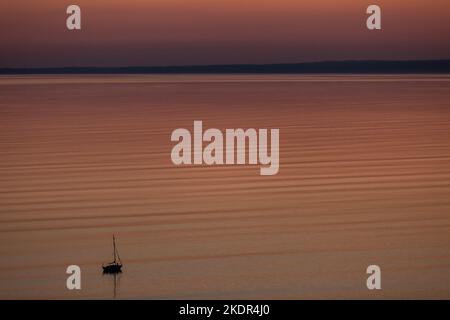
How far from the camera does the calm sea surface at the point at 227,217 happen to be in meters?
7.97

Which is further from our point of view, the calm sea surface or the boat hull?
the boat hull

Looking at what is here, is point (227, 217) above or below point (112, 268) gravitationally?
above

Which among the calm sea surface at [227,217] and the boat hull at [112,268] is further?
the boat hull at [112,268]

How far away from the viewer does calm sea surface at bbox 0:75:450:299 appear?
26.2ft

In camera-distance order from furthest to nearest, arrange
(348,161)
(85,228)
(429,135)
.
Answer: (429,135) < (348,161) < (85,228)

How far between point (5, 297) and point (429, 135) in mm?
13899

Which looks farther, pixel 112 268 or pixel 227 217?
pixel 227 217

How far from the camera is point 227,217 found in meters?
10.7

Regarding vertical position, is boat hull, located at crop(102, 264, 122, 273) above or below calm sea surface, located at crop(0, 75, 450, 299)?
below

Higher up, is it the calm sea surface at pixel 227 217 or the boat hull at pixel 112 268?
the calm sea surface at pixel 227 217

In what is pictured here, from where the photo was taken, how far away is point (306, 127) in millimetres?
21750
